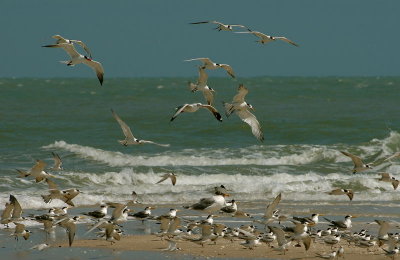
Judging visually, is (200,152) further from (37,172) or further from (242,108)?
(37,172)

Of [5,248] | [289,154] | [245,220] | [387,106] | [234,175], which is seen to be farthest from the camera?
[387,106]

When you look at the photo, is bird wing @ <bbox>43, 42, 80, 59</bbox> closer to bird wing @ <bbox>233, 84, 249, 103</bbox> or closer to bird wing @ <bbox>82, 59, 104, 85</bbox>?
bird wing @ <bbox>82, 59, 104, 85</bbox>

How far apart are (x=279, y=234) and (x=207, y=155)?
1770 centimetres

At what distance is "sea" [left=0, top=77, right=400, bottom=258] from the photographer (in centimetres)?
2289

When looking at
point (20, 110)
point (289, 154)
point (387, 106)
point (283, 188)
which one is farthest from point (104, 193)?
point (387, 106)

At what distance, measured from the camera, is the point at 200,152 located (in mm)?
32969

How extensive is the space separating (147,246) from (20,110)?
37137mm

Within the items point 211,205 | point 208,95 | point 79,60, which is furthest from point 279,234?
point 79,60

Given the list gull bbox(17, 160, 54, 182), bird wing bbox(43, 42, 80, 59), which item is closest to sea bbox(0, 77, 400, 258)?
gull bbox(17, 160, 54, 182)

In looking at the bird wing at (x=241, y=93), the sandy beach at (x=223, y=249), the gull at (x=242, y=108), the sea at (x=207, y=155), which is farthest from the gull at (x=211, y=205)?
the sea at (x=207, y=155)

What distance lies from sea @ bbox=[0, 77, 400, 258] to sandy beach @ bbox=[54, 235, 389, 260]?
4.55 meters

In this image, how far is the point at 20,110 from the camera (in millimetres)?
51094

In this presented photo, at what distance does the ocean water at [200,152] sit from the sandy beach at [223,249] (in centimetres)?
564

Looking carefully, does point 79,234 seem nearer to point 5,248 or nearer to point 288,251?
point 5,248
